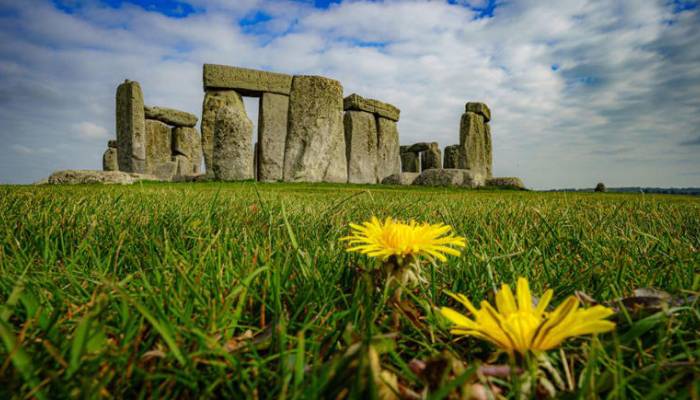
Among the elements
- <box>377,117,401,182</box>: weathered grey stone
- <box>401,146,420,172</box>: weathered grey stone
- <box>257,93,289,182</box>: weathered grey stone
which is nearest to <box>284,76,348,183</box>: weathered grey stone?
<box>257,93,289,182</box>: weathered grey stone

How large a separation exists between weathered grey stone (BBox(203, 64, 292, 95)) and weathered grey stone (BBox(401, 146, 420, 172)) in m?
10.9

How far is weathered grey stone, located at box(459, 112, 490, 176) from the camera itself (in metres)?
18.3

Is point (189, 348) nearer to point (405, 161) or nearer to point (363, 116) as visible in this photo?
point (363, 116)

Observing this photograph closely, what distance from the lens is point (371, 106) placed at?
55.4ft

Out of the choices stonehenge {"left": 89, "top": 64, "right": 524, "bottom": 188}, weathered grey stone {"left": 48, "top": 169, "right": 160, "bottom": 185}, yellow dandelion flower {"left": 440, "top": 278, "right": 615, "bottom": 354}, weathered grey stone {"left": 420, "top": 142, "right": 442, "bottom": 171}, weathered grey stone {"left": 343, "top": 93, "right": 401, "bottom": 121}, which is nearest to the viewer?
yellow dandelion flower {"left": 440, "top": 278, "right": 615, "bottom": 354}

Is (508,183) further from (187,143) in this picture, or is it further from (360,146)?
(187,143)

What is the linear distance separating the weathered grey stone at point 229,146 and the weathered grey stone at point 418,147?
1349 centimetres

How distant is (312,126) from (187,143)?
476 inches

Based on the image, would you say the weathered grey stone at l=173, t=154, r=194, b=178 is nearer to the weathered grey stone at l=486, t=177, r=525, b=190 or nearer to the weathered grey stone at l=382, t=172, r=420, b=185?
the weathered grey stone at l=382, t=172, r=420, b=185

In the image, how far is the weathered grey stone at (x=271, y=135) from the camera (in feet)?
46.4

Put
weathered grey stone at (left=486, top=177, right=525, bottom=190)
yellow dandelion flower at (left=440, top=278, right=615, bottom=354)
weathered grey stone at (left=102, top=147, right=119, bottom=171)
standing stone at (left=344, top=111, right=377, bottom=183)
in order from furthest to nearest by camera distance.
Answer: weathered grey stone at (left=102, top=147, right=119, bottom=171) < standing stone at (left=344, top=111, right=377, bottom=183) < weathered grey stone at (left=486, top=177, right=525, bottom=190) < yellow dandelion flower at (left=440, top=278, right=615, bottom=354)

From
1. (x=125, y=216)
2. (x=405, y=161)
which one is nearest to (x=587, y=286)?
(x=125, y=216)

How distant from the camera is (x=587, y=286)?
109cm

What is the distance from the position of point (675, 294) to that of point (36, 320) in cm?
134
